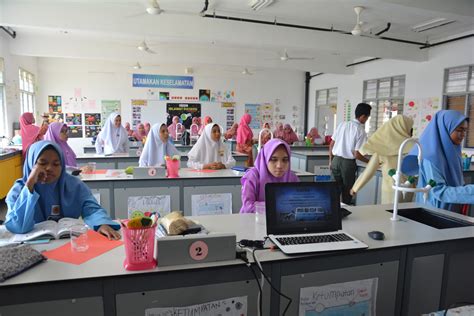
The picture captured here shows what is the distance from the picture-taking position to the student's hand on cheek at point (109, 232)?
157 centimetres

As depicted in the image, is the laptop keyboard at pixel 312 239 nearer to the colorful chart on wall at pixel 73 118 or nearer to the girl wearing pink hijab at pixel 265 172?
the girl wearing pink hijab at pixel 265 172

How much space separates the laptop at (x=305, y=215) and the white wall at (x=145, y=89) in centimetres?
915

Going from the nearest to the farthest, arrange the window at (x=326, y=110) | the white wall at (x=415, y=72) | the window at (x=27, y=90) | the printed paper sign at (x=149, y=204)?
the printed paper sign at (x=149, y=204)
the white wall at (x=415, y=72)
the window at (x=27, y=90)
the window at (x=326, y=110)

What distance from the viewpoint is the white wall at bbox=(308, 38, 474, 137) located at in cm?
627

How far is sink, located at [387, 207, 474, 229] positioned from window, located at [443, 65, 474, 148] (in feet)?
16.7

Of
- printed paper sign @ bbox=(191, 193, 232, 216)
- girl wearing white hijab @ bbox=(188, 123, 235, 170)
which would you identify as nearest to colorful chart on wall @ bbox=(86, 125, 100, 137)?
girl wearing white hijab @ bbox=(188, 123, 235, 170)

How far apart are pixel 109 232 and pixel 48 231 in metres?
0.27

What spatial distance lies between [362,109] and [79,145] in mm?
8362

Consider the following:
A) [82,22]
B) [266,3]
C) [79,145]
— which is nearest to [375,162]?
[266,3]

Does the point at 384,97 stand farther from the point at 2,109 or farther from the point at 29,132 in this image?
the point at 2,109

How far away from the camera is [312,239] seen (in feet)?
5.09

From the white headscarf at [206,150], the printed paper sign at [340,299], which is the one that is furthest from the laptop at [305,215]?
the white headscarf at [206,150]

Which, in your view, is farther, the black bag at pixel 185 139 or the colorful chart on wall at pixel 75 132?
the colorful chart on wall at pixel 75 132

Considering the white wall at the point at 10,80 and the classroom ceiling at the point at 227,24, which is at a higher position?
the classroom ceiling at the point at 227,24
